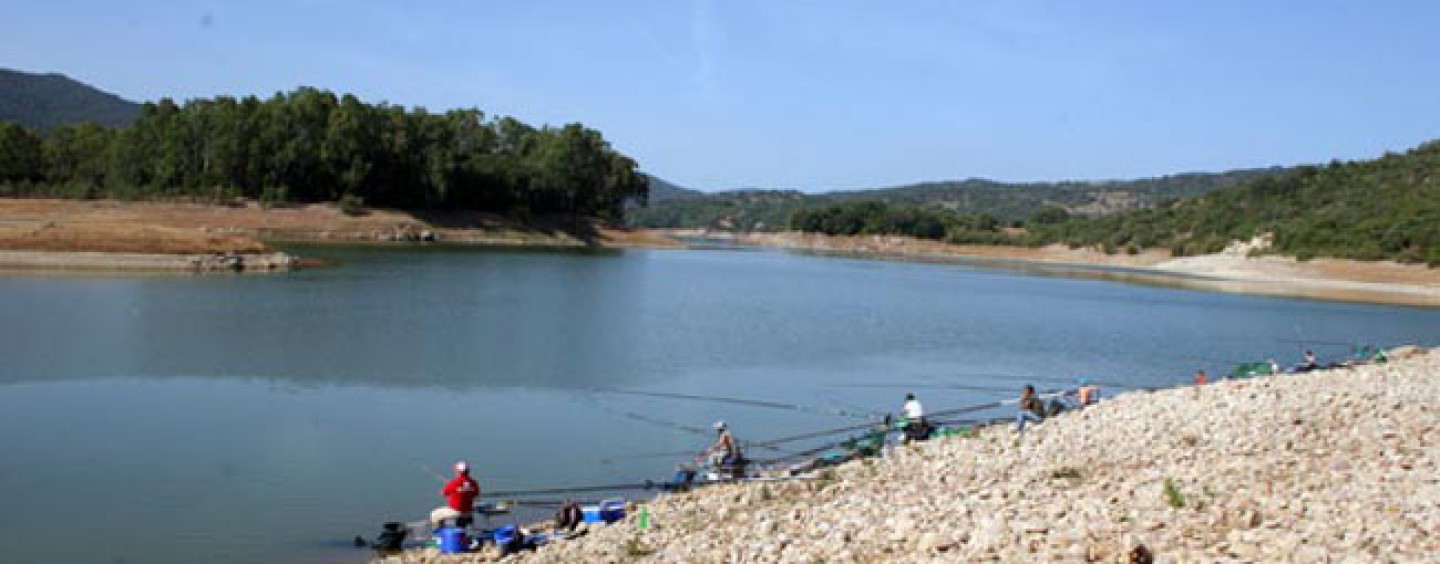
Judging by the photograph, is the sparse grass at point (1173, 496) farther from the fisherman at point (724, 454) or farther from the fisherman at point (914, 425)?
the fisherman at point (914, 425)

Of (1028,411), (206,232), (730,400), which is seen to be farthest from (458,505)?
(206,232)

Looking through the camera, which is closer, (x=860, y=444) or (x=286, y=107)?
(x=860, y=444)

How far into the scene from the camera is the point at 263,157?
107 metres

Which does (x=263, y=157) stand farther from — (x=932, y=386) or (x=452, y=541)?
(x=452, y=541)

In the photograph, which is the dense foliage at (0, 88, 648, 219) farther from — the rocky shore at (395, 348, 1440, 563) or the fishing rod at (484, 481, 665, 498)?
the rocky shore at (395, 348, 1440, 563)

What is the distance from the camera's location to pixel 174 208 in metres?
94.9

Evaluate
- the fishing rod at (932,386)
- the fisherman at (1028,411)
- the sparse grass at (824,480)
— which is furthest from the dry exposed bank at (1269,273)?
the sparse grass at (824,480)

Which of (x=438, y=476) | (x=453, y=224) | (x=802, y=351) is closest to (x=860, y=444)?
(x=438, y=476)

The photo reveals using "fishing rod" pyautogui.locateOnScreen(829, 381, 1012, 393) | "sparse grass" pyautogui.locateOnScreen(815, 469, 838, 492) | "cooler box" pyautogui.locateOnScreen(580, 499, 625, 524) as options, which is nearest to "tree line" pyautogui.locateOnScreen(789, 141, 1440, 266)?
"fishing rod" pyautogui.locateOnScreen(829, 381, 1012, 393)

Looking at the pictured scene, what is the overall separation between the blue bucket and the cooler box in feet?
5.92

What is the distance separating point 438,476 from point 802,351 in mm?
20708

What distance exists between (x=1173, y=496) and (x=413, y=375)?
20.7 metres

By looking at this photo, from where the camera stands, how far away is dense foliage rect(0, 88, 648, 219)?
103938 millimetres

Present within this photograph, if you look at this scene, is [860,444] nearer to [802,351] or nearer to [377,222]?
[802,351]
